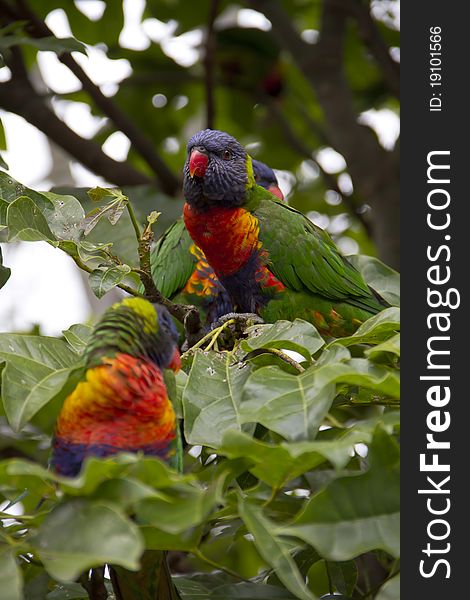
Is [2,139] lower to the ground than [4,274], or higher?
higher

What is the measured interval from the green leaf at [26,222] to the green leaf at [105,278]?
117 mm

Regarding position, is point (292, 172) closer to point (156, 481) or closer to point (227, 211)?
point (227, 211)

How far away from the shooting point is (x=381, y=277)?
2367 mm

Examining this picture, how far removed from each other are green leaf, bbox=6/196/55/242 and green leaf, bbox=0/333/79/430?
0.67 feet

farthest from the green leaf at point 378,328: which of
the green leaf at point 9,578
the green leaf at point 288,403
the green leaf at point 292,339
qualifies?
the green leaf at point 9,578

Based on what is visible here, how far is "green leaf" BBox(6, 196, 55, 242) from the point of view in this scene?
152cm

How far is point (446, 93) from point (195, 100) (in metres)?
2.33

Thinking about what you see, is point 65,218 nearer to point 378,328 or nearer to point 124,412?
point 124,412

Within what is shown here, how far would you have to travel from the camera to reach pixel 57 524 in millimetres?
1044

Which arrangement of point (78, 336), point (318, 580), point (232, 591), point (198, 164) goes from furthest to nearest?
point (198, 164), point (318, 580), point (78, 336), point (232, 591)

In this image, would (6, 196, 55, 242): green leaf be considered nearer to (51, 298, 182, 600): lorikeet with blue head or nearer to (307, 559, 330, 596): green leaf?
(51, 298, 182, 600): lorikeet with blue head

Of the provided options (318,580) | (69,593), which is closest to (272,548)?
(69,593)

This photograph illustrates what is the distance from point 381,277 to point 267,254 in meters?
0.37

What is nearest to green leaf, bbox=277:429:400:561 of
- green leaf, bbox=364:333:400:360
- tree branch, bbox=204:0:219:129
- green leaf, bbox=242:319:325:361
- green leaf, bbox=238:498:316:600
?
green leaf, bbox=238:498:316:600
